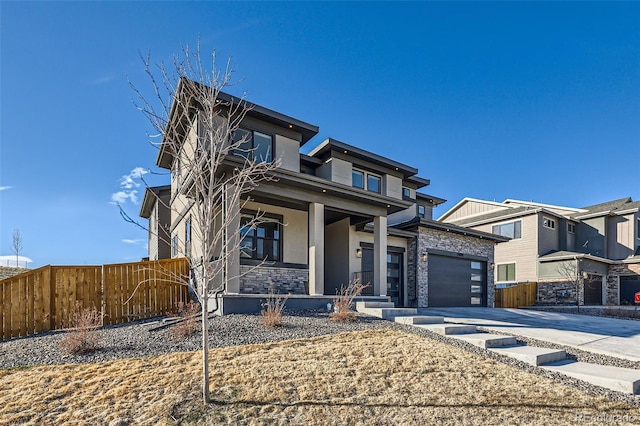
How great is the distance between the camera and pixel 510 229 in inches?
901

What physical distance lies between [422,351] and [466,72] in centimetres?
→ 1305

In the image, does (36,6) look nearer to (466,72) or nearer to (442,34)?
(442,34)

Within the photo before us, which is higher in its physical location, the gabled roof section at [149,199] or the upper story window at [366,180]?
the upper story window at [366,180]

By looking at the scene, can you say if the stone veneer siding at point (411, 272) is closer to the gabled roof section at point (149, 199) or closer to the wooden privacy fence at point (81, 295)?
the wooden privacy fence at point (81, 295)

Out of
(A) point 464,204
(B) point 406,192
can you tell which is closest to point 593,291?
(A) point 464,204

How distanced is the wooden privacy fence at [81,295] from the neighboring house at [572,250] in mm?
19769

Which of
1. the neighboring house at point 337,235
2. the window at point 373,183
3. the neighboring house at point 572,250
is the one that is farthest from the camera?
the neighboring house at point 572,250

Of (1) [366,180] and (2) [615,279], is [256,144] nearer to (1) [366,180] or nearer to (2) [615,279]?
(1) [366,180]

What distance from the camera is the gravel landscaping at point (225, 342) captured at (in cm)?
524

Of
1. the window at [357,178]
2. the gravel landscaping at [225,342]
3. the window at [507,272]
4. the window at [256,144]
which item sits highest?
the window at [256,144]

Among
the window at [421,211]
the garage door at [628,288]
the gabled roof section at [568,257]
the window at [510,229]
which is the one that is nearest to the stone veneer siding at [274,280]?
the window at [421,211]

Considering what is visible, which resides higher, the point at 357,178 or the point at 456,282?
the point at 357,178

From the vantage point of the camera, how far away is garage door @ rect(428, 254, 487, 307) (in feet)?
51.7

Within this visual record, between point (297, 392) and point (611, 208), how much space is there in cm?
2651
